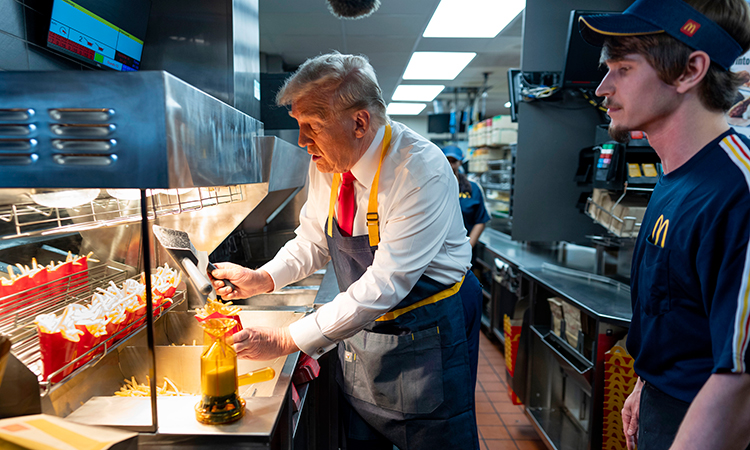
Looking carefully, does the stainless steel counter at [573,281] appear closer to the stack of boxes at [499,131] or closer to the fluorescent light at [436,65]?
the stack of boxes at [499,131]

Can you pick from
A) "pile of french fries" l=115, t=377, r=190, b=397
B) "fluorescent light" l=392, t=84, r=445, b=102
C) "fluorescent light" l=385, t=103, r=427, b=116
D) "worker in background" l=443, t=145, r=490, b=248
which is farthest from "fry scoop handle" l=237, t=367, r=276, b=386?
"fluorescent light" l=385, t=103, r=427, b=116

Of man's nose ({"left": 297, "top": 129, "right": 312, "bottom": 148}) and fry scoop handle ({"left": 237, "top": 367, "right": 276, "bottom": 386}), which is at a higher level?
man's nose ({"left": 297, "top": 129, "right": 312, "bottom": 148})

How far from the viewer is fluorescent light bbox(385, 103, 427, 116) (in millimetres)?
9797

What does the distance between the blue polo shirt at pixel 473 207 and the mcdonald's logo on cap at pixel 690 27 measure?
10.6 ft

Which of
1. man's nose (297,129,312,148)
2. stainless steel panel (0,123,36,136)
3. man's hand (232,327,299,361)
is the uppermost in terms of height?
man's nose (297,129,312,148)

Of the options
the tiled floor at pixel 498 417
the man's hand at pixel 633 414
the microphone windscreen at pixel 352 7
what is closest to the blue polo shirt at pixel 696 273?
the man's hand at pixel 633 414

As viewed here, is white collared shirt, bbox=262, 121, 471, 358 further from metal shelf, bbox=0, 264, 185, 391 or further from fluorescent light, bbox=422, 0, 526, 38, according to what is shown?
fluorescent light, bbox=422, 0, 526, 38

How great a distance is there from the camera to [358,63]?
1.34 m

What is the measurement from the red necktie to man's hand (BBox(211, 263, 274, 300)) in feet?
1.11

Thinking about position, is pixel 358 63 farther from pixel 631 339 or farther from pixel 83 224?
pixel 631 339

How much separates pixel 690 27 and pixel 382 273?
0.90 metres

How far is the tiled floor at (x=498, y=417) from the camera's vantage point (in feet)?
9.43

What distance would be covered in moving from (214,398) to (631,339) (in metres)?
1.05

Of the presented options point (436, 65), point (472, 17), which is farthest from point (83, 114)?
point (436, 65)
